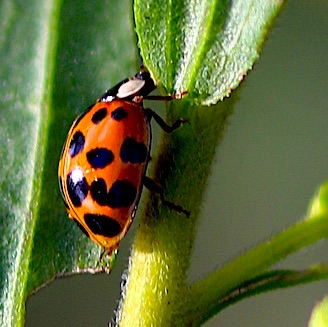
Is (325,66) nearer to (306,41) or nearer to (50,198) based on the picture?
(306,41)

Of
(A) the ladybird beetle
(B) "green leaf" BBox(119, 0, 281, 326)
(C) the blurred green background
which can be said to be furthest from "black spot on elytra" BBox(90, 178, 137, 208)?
(C) the blurred green background

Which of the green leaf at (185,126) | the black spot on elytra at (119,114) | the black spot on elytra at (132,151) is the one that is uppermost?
the green leaf at (185,126)

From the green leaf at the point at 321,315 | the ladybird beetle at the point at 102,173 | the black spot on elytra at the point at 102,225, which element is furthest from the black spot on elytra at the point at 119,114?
the green leaf at the point at 321,315

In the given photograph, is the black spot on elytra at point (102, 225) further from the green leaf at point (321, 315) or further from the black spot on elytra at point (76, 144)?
the green leaf at point (321, 315)

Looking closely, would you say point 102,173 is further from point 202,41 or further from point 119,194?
point 202,41

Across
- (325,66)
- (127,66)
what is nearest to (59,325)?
(325,66)

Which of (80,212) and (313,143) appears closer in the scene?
(80,212)
